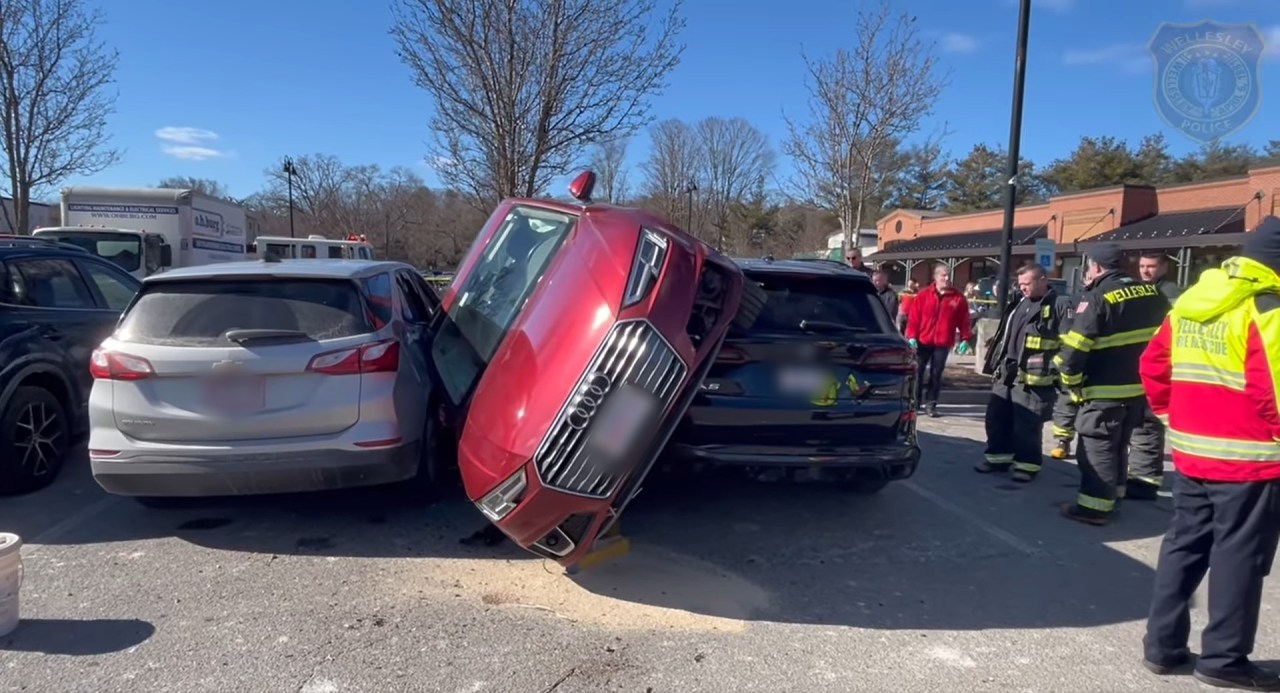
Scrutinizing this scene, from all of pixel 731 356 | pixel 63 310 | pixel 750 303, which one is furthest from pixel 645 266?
pixel 63 310

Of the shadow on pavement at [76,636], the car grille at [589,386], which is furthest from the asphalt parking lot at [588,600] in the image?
the car grille at [589,386]

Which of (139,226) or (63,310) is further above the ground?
(139,226)

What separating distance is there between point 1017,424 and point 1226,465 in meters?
3.36

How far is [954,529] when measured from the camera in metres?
5.43

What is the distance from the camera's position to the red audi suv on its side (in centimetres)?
361

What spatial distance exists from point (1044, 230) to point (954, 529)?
40.7 m

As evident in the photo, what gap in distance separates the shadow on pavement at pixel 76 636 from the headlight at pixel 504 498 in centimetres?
155

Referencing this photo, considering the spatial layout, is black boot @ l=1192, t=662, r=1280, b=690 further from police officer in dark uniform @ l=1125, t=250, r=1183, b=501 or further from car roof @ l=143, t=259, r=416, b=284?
car roof @ l=143, t=259, r=416, b=284

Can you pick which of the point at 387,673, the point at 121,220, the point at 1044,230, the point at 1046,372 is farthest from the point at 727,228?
the point at 387,673

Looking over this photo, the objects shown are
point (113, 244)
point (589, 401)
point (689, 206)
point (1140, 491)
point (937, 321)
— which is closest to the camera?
point (589, 401)

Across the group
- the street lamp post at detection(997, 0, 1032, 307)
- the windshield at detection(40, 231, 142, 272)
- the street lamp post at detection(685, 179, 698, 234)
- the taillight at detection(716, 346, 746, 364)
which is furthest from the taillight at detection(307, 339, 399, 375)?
the street lamp post at detection(685, 179, 698, 234)

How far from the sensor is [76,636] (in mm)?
3617

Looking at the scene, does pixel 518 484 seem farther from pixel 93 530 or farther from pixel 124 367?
pixel 93 530

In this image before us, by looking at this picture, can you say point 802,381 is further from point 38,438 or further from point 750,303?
point 38,438
